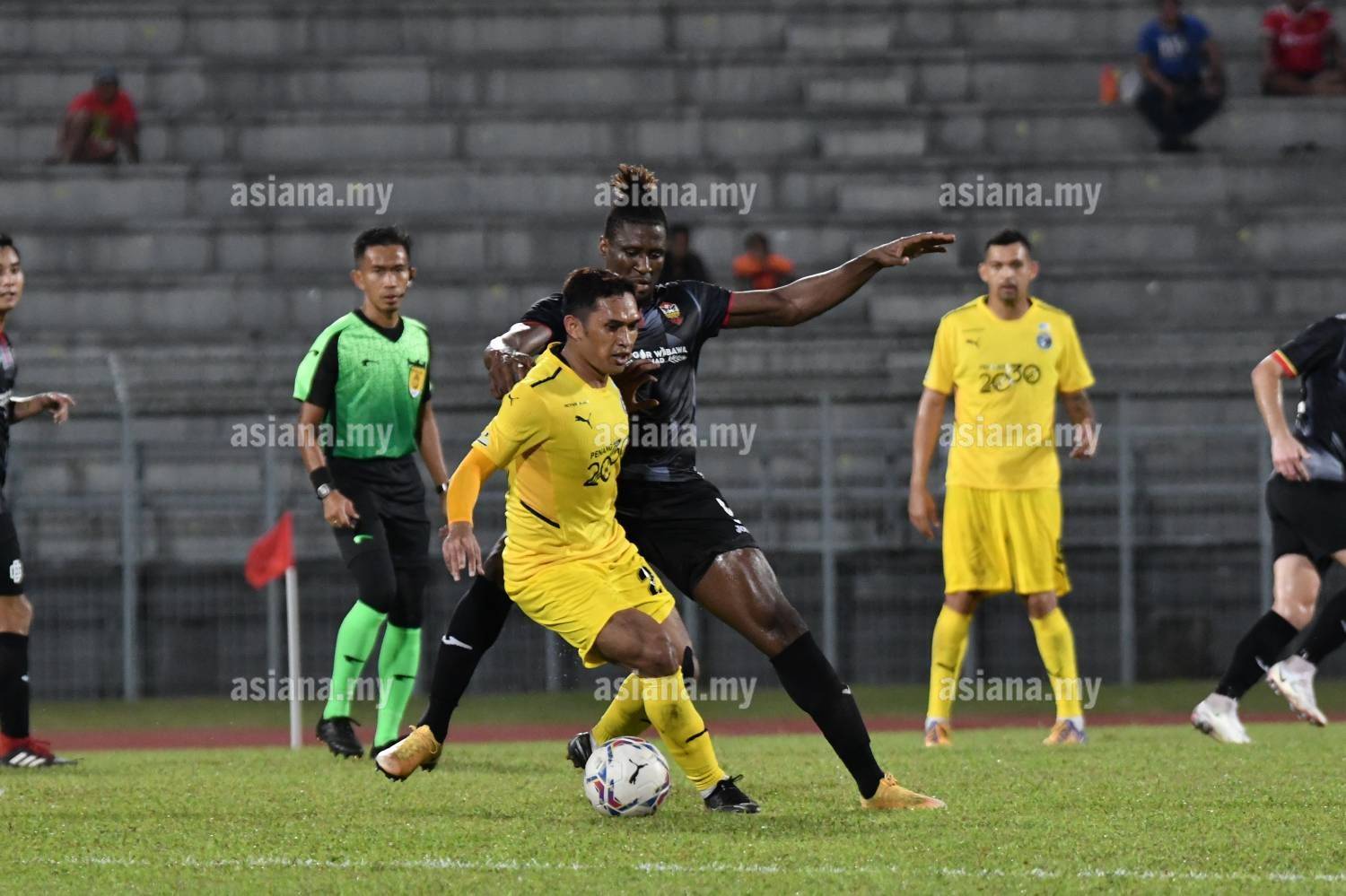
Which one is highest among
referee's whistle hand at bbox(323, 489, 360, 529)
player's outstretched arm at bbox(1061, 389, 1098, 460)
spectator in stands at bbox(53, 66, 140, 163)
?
spectator in stands at bbox(53, 66, 140, 163)

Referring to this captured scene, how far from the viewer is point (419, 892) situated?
17.2 ft

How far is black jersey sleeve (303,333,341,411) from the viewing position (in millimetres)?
9383

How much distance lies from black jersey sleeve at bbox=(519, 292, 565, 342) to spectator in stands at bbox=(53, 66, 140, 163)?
37.5 ft

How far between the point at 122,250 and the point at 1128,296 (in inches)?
336

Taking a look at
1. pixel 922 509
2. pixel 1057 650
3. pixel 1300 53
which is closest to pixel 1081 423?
pixel 922 509

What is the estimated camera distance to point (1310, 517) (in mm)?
9539

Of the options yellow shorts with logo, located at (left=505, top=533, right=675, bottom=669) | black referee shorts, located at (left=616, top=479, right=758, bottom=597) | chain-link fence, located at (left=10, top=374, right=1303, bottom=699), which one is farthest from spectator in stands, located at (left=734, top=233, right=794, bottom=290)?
yellow shorts with logo, located at (left=505, top=533, right=675, bottom=669)

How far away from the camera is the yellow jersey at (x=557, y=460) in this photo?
6.79 metres

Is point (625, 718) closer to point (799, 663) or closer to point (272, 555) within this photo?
point (799, 663)

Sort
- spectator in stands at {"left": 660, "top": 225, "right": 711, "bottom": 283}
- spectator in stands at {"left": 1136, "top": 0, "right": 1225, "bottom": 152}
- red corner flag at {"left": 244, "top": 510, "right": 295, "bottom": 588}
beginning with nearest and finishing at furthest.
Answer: red corner flag at {"left": 244, "top": 510, "right": 295, "bottom": 588} < spectator in stands at {"left": 660, "top": 225, "right": 711, "bottom": 283} < spectator in stands at {"left": 1136, "top": 0, "right": 1225, "bottom": 152}

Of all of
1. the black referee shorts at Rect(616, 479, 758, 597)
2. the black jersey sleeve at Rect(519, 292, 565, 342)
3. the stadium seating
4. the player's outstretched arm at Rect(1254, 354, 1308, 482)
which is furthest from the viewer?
the stadium seating

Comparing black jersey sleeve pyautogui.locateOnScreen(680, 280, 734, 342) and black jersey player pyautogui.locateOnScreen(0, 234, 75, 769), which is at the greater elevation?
black jersey sleeve pyautogui.locateOnScreen(680, 280, 734, 342)

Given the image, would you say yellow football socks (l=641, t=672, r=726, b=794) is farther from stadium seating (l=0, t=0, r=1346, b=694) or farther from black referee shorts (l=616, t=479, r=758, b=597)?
stadium seating (l=0, t=0, r=1346, b=694)

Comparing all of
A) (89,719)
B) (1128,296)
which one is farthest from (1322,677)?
(89,719)
